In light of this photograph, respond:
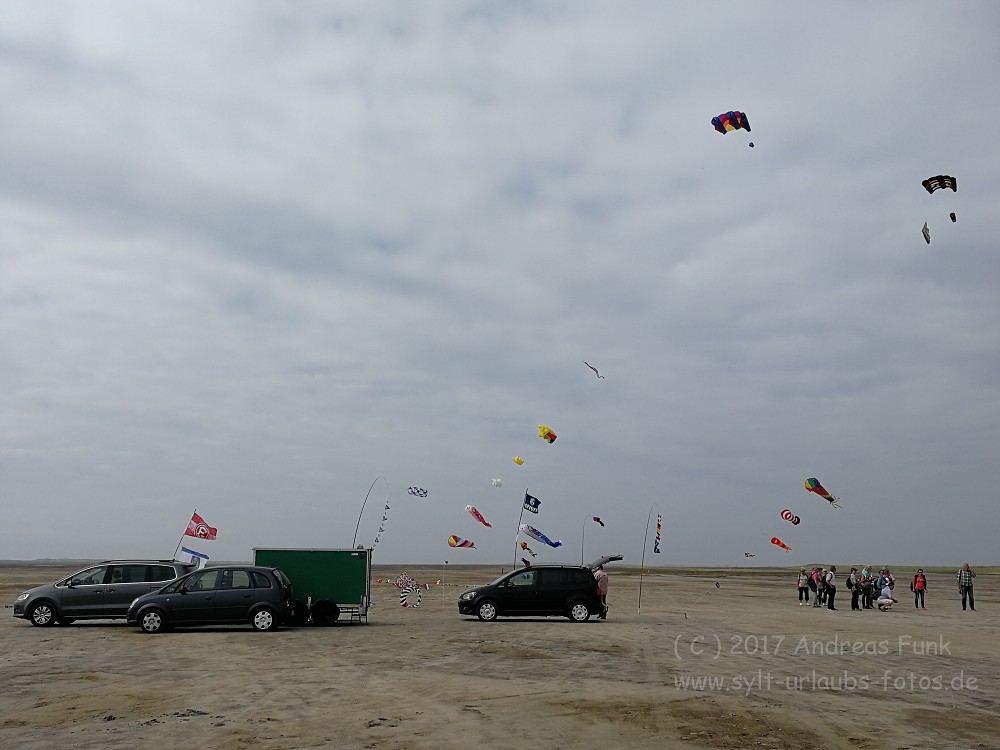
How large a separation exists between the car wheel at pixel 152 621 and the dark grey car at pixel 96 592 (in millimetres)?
1912

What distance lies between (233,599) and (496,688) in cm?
1033

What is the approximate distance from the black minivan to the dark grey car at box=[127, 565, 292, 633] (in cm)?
592

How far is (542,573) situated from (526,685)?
1240 cm

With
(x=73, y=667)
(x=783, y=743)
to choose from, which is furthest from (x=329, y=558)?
(x=783, y=743)

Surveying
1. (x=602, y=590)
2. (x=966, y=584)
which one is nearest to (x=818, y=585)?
(x=966, y=584)

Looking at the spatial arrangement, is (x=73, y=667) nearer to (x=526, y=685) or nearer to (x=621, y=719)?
(x=526, y=685)

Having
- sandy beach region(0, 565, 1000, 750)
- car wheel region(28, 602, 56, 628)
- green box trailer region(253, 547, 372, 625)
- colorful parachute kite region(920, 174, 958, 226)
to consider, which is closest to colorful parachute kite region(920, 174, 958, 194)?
colorful parachute kite region(920, 174, 958, 226)

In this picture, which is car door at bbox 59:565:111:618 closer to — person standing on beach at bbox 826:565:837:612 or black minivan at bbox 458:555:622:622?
black minivan at bbox 458:555:622:622

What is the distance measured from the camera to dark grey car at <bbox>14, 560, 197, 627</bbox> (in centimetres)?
2134

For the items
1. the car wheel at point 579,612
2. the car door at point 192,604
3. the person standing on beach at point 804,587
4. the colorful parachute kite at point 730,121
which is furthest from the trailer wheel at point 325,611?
the person standing on beach at point 804,587

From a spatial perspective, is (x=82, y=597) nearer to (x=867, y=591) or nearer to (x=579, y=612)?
(x=579, y=612)

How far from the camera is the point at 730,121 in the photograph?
2122 cm

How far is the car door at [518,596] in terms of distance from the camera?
960 inches

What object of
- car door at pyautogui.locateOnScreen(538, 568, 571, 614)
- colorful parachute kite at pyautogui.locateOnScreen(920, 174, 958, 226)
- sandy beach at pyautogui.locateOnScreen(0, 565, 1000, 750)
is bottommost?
sandy beach at pyautogui.locateOnScreen(0, 565, 1000, 750)
